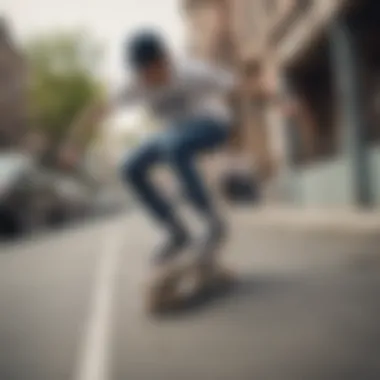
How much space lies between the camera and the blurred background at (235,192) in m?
1.05

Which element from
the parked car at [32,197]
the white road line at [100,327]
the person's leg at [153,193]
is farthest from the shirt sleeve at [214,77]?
the white road line at [100,327]

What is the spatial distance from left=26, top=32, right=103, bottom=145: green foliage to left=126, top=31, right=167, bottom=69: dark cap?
76 millimetres

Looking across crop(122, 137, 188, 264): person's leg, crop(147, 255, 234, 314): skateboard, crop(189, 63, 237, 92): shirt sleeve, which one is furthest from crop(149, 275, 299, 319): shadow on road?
crop(189, 63, 237, 92): shirt sleeve

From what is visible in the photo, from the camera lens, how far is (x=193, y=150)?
125 cm

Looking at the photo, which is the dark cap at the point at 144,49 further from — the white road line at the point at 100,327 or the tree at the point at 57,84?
the white road line at the point at 100,327

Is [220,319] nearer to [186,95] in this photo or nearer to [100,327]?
[100,327]

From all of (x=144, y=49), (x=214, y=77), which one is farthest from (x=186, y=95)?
(x=144, y=49)

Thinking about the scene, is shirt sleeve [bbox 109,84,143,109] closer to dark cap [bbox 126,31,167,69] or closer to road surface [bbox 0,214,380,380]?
dark cap [bbox 126,31,167,69]

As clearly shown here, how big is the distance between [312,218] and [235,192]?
431mm

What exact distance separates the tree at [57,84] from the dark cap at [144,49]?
0.07 m

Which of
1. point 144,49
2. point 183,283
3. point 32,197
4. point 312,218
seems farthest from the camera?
point 183,283

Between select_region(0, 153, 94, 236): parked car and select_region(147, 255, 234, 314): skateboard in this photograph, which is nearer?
select_region(0, 153, 94, 236): parked car

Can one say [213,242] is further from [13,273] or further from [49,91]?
[13,273]

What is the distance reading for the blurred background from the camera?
105cm
